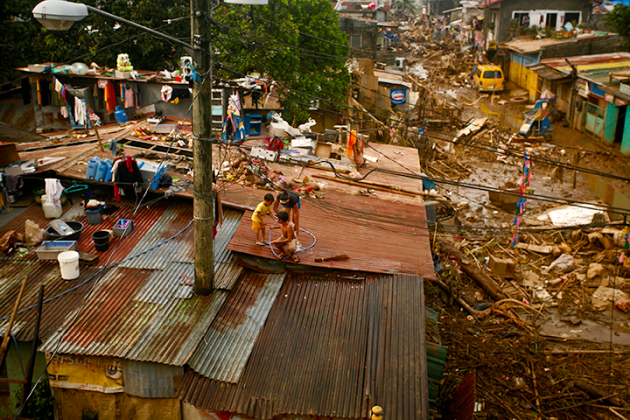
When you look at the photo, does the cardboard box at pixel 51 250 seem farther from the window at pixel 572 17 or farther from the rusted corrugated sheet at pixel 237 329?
the window at pixel 572 17

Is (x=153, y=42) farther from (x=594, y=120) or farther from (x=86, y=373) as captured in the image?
(x=594, y=120)

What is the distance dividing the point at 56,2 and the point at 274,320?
6839 millimetres

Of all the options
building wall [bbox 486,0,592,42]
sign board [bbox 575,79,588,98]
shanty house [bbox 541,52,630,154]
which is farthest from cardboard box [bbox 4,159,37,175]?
building wall [bbox 486,0,592,42]

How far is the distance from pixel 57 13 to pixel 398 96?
3166 centimetres

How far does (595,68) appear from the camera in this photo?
34875 millimetres

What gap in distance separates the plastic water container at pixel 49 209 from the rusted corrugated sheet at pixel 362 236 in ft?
17.1

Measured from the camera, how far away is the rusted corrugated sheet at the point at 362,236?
12.2 meters

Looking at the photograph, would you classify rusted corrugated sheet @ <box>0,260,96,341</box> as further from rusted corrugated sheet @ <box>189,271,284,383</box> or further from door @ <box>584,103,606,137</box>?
door @ <box>584,103,606,137</box>

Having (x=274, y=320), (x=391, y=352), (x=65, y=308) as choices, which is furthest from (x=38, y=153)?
(x=391, y=352)

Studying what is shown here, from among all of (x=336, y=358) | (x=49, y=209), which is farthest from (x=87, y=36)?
(x=336, y=358)

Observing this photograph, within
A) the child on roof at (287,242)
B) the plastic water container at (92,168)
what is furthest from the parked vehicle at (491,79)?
the child on roof at (287,242)

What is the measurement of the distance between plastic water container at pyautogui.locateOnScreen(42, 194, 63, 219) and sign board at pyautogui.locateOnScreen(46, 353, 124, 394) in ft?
16.8

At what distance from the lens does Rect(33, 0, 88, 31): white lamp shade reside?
24.4 feet

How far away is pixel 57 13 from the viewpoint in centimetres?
748
